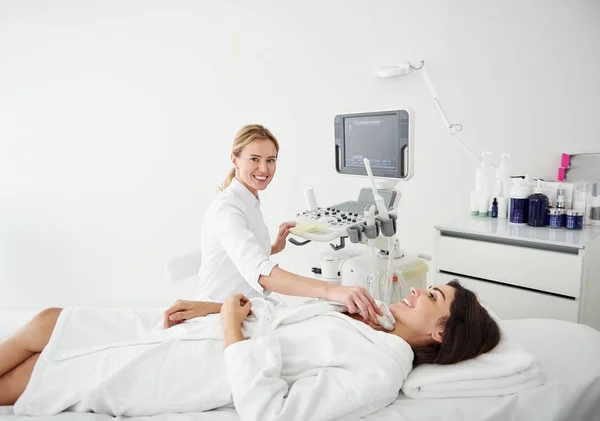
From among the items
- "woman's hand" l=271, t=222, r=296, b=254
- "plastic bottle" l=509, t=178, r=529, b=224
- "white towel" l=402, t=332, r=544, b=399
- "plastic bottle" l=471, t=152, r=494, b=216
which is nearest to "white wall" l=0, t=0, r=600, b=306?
"plastic bottle" l=471, t=152, r=494, b=216

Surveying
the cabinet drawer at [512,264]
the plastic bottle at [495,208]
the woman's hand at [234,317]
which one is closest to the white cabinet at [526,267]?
the cabinet drawer at [512,264]

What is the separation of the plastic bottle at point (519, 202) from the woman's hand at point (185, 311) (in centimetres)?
121

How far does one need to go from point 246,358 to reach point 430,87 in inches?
61.1

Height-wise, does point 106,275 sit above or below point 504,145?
below

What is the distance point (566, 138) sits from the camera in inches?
81.4

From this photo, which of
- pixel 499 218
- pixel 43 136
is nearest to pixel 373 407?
pixel 499 218

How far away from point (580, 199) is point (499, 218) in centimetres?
31

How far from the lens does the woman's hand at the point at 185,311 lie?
55.1 inches

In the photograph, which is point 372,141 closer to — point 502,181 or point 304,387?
point 502,181

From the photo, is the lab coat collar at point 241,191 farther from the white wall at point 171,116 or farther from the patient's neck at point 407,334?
the white wall at point 171,116

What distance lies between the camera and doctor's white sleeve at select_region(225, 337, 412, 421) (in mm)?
1012

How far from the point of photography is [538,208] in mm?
1835

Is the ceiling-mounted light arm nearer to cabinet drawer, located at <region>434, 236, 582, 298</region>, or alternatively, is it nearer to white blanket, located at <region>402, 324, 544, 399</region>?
cabinet drawer, located at <region>434, 236, 582, 298</region>

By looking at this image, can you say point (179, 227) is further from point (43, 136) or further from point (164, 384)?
point (164, 384)
